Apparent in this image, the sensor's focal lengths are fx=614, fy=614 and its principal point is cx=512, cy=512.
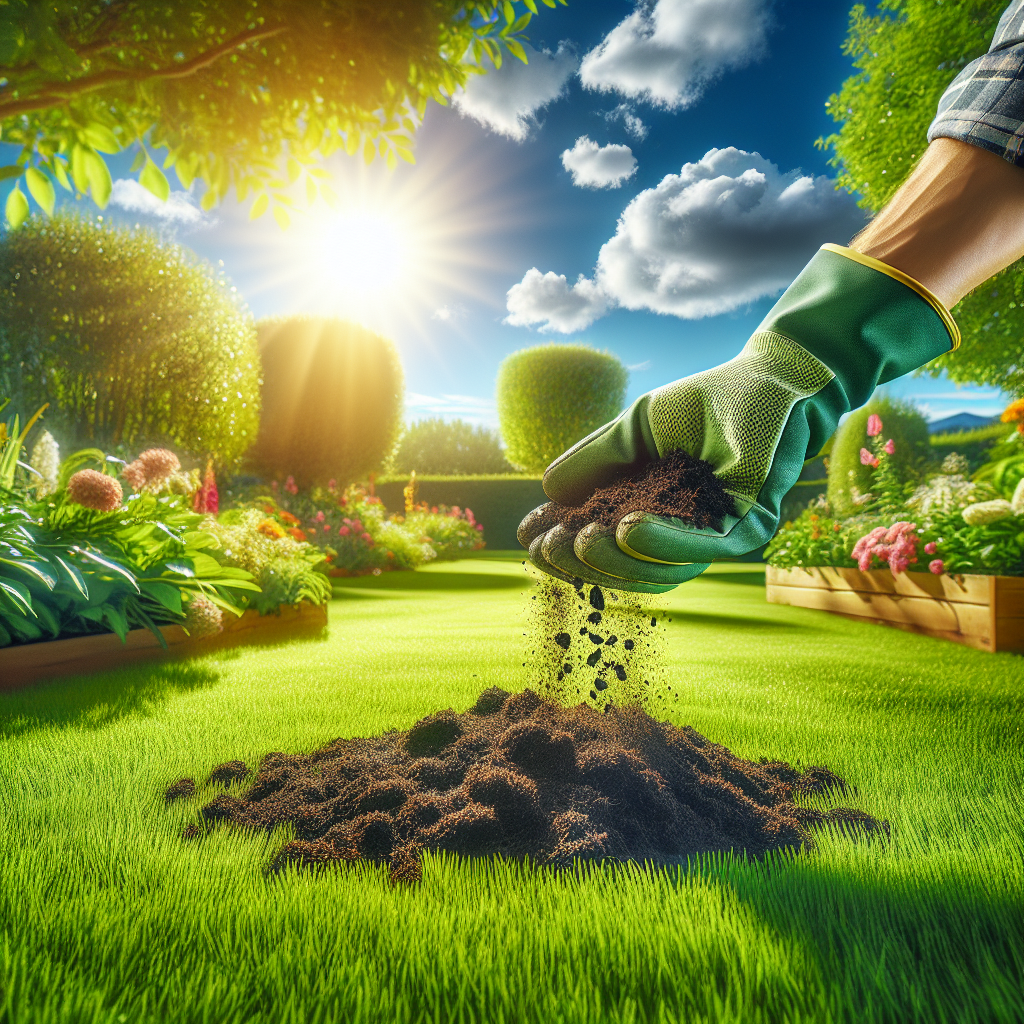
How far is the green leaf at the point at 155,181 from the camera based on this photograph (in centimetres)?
245

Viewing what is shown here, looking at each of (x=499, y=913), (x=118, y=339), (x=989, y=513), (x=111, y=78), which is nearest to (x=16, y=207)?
(x=111, y=78)

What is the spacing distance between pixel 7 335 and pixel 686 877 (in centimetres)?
977

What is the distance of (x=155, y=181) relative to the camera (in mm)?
2479

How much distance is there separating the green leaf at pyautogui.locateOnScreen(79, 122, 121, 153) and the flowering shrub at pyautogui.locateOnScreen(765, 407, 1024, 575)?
520 centimetres

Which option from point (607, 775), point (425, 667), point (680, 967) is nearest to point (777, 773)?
Answer: point (607, 775)

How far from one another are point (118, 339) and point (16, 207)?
7.10 m

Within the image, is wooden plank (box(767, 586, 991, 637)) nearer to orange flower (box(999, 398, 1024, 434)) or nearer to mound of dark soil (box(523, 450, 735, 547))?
orange flower (box(999, 398, 1024, 434))

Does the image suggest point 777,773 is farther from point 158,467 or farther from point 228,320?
point 228,320

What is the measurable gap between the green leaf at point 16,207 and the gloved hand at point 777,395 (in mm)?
2418

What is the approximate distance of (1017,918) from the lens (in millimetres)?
1068

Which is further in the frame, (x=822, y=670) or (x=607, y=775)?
(x=822, y=670)

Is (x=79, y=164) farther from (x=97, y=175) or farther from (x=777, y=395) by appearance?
(x=777, y=395)

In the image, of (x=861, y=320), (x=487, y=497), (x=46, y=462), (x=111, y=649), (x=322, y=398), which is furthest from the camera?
(x=487, y=497)

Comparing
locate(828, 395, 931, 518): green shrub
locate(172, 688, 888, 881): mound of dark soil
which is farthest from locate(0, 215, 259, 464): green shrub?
Answer: locate(828, 395, 931, 518): green shrub
